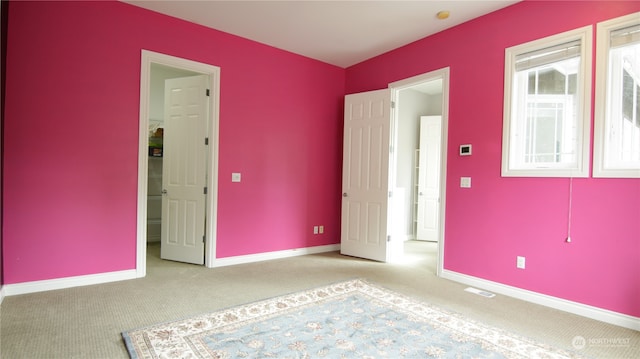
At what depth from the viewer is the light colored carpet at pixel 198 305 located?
2176 mm

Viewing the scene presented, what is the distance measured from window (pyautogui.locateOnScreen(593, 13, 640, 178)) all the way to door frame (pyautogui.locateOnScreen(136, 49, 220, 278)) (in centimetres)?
373

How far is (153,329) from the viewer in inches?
91.3

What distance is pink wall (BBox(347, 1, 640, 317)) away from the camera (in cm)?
260

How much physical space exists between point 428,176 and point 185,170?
4.19 meters

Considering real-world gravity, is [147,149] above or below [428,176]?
above

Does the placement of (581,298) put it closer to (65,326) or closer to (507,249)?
(507,249)

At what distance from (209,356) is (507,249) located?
111 inches

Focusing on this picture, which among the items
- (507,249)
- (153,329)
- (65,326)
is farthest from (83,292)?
(507,249)

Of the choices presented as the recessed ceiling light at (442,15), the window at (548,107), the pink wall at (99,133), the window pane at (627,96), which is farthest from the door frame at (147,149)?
the window pane at (627,96)

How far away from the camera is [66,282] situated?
314 centimetres

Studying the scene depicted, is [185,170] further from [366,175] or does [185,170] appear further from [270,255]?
[366,175]

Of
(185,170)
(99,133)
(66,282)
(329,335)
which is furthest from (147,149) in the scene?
(329,335)

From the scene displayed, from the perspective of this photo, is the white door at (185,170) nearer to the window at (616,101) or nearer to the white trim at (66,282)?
the white trim at (66,282)

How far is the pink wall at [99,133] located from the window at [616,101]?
3361mm
